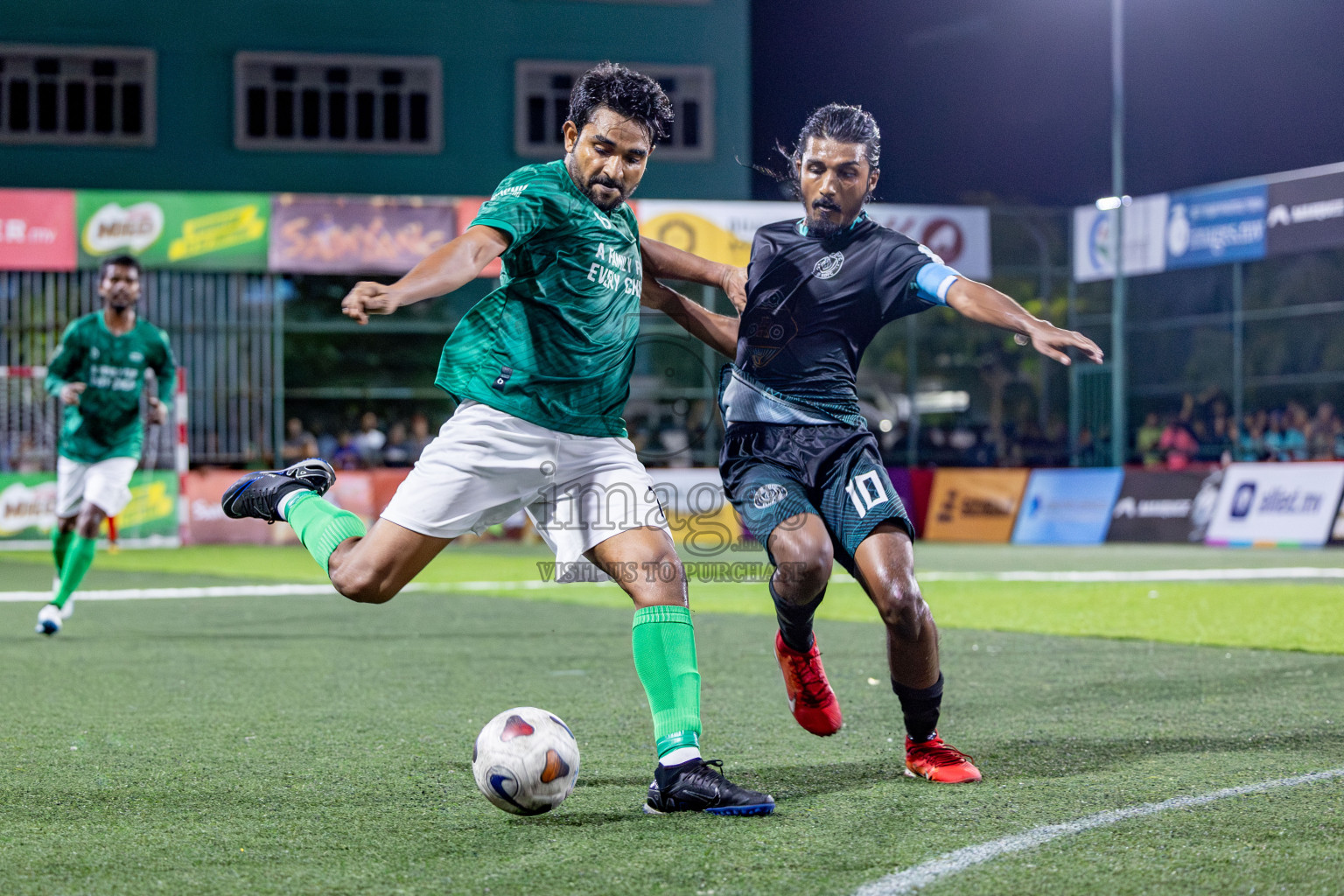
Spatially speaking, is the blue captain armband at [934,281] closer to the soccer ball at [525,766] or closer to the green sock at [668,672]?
the green sock at [668,672]

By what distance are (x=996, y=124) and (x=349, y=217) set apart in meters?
17.1

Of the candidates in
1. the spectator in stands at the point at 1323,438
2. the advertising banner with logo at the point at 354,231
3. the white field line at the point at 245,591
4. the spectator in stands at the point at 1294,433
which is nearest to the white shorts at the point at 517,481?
the white field line at the point at 245,591

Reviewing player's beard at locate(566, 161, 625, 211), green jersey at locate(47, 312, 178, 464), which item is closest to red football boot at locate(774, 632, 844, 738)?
player's beard at locate(566, 161, 625, 211)

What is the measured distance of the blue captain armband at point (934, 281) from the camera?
15.9ft

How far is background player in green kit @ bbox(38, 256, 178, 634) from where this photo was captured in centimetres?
1001

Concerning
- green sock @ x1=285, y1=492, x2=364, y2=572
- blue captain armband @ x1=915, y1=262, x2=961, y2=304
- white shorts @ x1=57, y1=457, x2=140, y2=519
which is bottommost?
white shorts @ x1=57, y1=457, x2=140, y2=519

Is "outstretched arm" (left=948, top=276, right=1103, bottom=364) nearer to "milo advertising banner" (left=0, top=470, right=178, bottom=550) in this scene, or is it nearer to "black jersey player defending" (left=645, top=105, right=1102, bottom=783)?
"black jersey player defending" (left=645, top=105, right=1102, bottom=783)

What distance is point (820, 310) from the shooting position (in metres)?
5.34

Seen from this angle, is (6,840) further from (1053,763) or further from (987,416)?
(987,416)

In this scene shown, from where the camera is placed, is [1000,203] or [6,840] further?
[1000,203]

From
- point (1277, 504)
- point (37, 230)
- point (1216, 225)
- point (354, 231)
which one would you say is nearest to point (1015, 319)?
point (1277, 504)

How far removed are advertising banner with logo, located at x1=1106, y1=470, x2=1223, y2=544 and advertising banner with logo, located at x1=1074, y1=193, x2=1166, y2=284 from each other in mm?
5616

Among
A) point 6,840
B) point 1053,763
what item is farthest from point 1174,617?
point 6,840

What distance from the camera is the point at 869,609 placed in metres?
11.9
